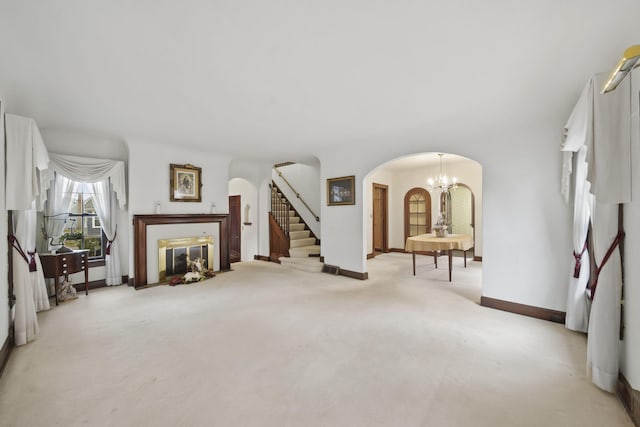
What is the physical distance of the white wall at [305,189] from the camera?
8.15 meters

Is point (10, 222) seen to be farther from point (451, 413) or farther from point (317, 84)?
point (451, 413)

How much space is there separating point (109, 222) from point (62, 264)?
113 cm

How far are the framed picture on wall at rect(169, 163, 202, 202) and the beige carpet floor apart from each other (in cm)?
222

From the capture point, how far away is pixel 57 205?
439 cm

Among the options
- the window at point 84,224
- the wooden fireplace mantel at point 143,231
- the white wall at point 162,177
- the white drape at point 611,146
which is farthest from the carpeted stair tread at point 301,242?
the white drape at point 611,146

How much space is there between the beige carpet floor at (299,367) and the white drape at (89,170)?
1.99 m

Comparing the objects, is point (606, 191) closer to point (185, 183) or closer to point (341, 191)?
point (341, 191)

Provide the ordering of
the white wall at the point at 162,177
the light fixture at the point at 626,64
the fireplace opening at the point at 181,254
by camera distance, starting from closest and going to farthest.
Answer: the light fixture at the point at 626,64, the white wall at the point at 162,177, the fireplace opening at the point at 181,254

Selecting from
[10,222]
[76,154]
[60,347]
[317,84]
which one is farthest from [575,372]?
[76,154]

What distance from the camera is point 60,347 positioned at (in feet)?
8.68

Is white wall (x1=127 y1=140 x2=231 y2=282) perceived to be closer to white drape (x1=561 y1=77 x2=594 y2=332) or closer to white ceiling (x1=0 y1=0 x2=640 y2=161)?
white ceiling (x1=0 y1=0 x2=640 y2=161)

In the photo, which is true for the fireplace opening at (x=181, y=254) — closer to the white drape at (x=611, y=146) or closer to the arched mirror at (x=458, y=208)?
the white drape at (x=611, y=146)

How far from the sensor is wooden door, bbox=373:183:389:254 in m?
8.47

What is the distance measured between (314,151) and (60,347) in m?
4.73
